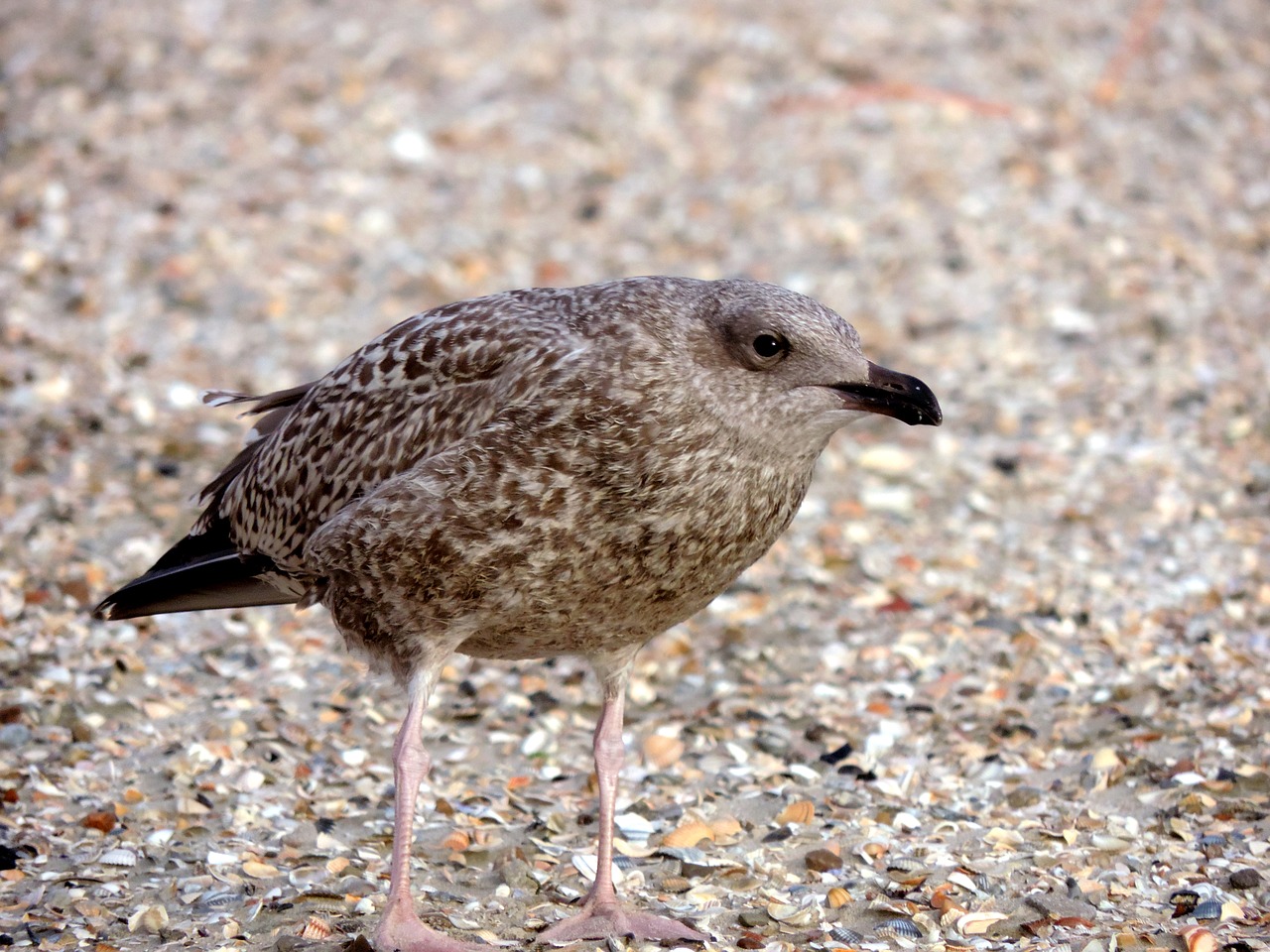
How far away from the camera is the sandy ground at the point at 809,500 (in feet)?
15.8

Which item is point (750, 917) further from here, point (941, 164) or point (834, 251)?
point (941, 164)

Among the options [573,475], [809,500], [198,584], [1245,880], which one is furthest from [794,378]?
[809,500]

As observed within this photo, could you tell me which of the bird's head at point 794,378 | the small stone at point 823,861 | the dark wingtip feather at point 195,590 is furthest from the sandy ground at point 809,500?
the bird's head at point 794,378

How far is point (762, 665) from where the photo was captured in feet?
20.7

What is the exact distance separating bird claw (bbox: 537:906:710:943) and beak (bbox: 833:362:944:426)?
5.25ft

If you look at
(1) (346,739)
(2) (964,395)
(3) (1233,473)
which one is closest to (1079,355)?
(2) (964,395)

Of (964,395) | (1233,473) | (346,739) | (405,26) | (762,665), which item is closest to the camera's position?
(346,739)

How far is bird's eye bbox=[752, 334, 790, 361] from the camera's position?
4156mm

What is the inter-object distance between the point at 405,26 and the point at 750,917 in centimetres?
809

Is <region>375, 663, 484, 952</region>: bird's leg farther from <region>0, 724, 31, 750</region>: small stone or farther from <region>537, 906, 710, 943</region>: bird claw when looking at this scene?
<region>0, 724, 31, 750</region>: small stone

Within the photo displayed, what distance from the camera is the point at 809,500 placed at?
769 cm

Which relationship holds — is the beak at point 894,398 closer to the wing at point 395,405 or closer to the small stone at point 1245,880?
the wing at point 395,405

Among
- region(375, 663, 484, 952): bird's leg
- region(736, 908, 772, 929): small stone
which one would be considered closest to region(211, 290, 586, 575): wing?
region(375, 663, 484, 952): bird's leg

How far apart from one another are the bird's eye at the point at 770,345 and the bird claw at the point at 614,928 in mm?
1671
